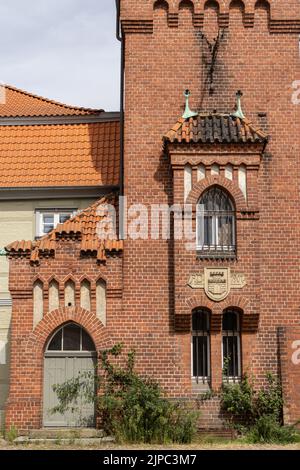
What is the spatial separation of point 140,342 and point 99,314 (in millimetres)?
1068

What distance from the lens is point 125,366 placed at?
53.8 feet

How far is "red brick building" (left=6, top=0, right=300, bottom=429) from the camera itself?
647 inches

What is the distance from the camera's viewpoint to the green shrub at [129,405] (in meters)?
15.1

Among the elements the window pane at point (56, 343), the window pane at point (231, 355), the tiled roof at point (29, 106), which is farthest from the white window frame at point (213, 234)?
the tiled roof at point (29, 106)

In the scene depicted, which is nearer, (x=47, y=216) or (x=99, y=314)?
(x=99, y=314)

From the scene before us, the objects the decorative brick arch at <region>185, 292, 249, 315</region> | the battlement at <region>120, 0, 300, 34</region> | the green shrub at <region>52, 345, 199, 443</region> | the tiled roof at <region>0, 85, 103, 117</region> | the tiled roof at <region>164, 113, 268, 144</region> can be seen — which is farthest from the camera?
the tiled roof at <region>0, 85, 103, 117</region>

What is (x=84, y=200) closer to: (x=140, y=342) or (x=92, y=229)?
(x=92, y=229)

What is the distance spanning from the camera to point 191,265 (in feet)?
54.4

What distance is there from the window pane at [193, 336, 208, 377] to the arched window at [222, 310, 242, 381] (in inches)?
15.5

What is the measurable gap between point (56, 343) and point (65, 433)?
2.04 meters

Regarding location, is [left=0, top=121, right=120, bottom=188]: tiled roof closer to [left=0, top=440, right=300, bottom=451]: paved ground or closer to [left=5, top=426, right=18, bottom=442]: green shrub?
[left=5, top=426, right=18, bottom=442]: green shrub

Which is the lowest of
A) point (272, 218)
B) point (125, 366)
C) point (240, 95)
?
point (125, 366)

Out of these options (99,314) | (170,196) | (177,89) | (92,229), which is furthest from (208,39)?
(99,314)

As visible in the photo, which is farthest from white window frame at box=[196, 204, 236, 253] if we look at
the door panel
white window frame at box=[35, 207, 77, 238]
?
white window frame at box=[35, 207, 77, 238]
